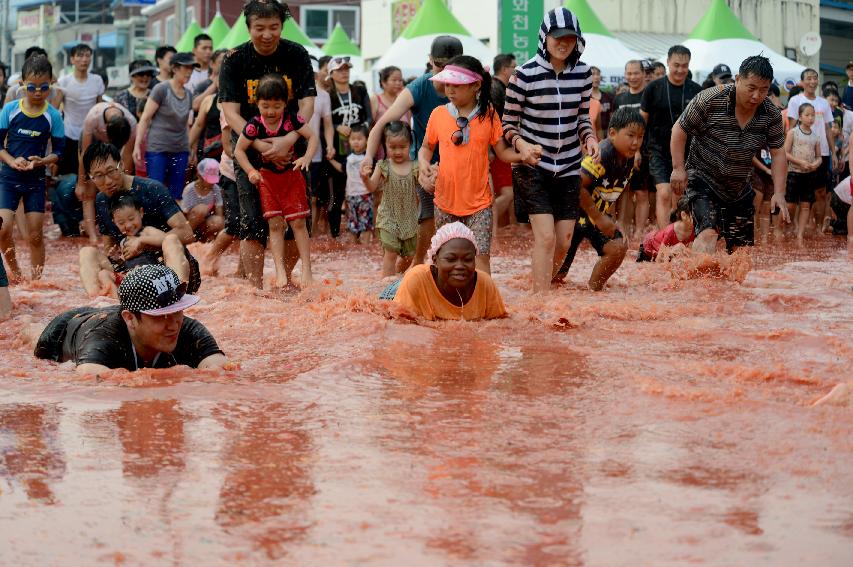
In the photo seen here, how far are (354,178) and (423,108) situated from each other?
15.1 ft

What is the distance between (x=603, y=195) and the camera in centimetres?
944

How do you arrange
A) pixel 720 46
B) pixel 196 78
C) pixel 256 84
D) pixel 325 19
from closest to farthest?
pixel 256 84 < pixel 196 78 < pixel 720 46 < pixel 325 19

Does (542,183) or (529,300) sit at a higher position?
(542,183)

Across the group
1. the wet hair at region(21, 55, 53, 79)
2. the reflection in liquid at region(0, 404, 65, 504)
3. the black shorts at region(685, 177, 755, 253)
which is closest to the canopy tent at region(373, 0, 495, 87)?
the wet hair at region(21, 55, 53, 79)

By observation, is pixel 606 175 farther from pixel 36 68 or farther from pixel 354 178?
pixel 354 178

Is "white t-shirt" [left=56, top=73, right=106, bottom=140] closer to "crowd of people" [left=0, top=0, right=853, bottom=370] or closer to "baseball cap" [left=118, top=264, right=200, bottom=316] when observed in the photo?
"crowd of people" [left=0, top=0, right=853, bottom=370]

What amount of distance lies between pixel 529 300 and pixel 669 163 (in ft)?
16.4

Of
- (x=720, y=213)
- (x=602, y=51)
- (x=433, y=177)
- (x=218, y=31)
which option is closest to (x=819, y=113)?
(x=602, y=51)

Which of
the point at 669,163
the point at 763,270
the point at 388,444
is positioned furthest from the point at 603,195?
the point at 388,444

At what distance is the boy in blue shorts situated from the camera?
10227 mm

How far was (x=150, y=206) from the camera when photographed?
341 inches

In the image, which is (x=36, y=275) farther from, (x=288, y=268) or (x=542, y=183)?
(x=542, y=183)

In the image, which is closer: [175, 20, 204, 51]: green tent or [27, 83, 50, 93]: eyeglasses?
[27, 83, 50, 93]: eyeglasses

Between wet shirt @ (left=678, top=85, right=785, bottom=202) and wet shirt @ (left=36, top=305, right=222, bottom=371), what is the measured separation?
453cm
